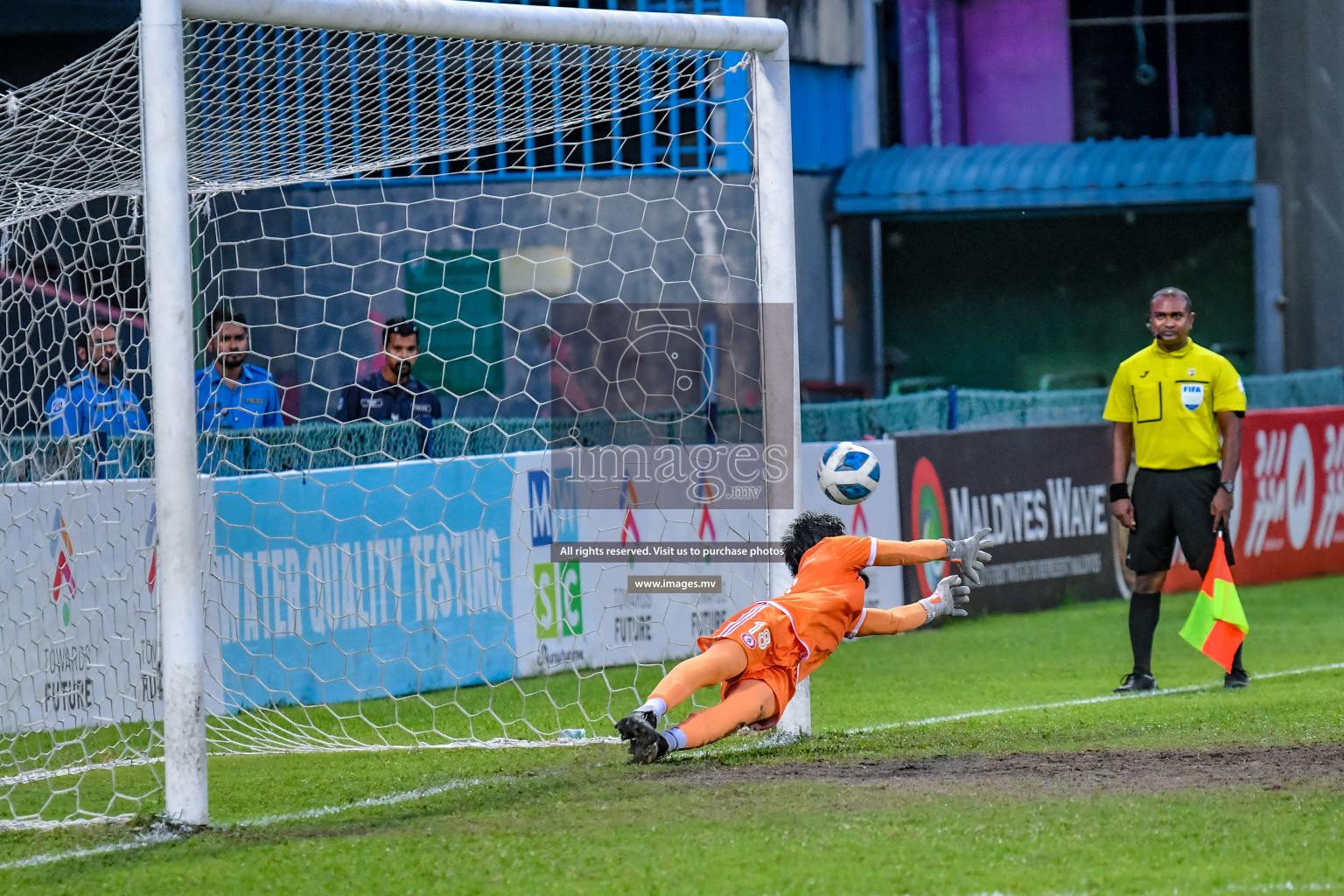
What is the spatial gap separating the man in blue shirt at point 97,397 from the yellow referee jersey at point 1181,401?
4574mm

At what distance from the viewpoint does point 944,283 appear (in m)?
22.7

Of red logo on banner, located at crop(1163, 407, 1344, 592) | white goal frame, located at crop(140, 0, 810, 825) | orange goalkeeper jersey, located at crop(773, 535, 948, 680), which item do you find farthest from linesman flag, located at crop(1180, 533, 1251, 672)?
red logo on banner, located at crop(1163, 407, 1344, 592)

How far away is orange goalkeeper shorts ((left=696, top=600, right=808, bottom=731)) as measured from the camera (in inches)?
255

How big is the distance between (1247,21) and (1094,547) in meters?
11.2

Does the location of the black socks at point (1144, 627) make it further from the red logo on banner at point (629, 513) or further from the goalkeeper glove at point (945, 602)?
the red logo on banner at point (629, 513)

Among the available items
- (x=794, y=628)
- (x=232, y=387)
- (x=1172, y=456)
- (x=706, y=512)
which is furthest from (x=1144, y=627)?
(x=232, y=387)

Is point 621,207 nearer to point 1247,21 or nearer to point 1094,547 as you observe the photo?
point 1094,547

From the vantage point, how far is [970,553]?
6.69 metres

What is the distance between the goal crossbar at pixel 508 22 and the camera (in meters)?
6.02

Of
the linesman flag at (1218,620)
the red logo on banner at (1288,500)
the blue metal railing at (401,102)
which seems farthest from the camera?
the red logo on banner at (1288,500)

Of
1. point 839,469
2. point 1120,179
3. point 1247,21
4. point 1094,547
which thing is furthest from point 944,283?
point 839,469

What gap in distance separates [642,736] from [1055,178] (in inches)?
616

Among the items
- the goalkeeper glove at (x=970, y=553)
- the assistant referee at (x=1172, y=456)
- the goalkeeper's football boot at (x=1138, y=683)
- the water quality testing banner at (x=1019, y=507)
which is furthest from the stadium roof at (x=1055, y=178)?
the goalkeeper glove at (x=970, y=553)

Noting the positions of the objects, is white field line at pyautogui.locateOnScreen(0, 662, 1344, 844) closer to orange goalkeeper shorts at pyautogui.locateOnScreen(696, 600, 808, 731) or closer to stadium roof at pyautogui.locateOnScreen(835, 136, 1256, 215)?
orange goalkeeper shorts at pyautogui.locateOnScreen(696, 600, 808, 731)
